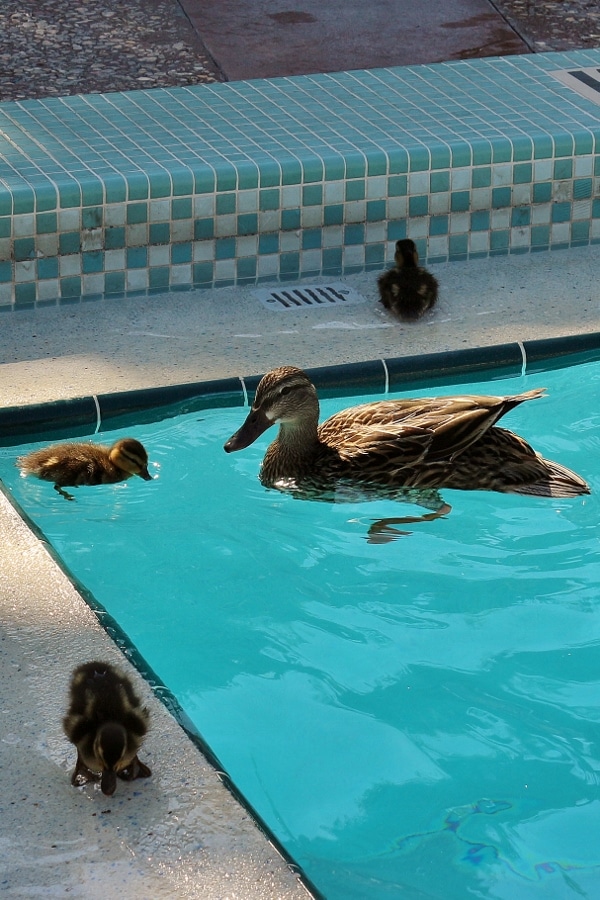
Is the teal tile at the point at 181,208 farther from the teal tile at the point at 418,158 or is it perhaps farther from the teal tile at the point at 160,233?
the teal tile at the point at 418,158

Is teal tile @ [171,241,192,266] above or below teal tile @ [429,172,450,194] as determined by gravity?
below

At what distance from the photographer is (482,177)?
7.80m

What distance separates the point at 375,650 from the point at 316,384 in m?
1.78

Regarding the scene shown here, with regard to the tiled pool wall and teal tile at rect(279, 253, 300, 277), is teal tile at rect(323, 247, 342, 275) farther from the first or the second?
teal tile at rect(279, 253, 300, 277)

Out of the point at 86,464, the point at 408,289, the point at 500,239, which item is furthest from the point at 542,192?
the point at 86,464

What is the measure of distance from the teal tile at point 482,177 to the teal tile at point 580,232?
0.58 metres

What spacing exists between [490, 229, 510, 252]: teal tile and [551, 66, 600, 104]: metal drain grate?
4.21ft

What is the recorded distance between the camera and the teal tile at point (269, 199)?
24.4 feet

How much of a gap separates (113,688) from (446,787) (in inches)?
46.2

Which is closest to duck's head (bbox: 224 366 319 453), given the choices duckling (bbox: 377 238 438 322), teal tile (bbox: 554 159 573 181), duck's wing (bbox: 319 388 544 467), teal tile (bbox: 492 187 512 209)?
duck's wing (bbox: 319 388 544 467)

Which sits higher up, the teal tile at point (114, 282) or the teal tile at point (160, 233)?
the teal tile at point (160, 233)

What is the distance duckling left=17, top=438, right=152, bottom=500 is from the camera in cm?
571

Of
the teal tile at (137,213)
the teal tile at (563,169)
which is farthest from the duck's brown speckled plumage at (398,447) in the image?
the teal tile at (563,169)

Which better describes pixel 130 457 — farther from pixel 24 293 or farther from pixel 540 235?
pixel 540 235
